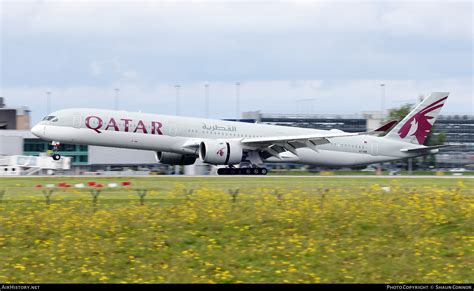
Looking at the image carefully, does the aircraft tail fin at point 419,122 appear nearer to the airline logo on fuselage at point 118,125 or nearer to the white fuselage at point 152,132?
the white fuselage at point 152,132

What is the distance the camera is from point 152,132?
54094 millimetres

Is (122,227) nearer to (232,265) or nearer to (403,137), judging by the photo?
(232,265)

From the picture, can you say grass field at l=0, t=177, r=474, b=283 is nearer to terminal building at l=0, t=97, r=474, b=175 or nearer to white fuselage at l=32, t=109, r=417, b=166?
white fuselage at l=32, t=109, r=417, b=166

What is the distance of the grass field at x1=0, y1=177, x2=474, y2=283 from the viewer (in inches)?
802

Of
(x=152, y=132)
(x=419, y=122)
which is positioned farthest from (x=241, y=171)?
(x=419, y=122)

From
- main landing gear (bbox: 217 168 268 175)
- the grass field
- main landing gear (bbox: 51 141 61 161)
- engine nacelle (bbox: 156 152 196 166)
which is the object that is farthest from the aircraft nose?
the grass field

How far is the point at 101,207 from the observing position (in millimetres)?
26453

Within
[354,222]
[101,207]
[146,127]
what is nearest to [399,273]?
[354,222]

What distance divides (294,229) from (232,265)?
3.38 m

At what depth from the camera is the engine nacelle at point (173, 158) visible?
57.9 meters

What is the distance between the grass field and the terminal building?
162 ft

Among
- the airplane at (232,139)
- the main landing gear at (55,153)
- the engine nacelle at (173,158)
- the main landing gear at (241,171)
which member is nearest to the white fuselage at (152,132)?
the airplane at (232,139)

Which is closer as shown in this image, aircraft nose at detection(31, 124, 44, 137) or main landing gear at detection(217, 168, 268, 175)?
aircraft nose at detection(31, 124, 44, 137)

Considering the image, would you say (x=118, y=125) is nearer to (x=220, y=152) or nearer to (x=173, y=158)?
(x=173, y=158)
